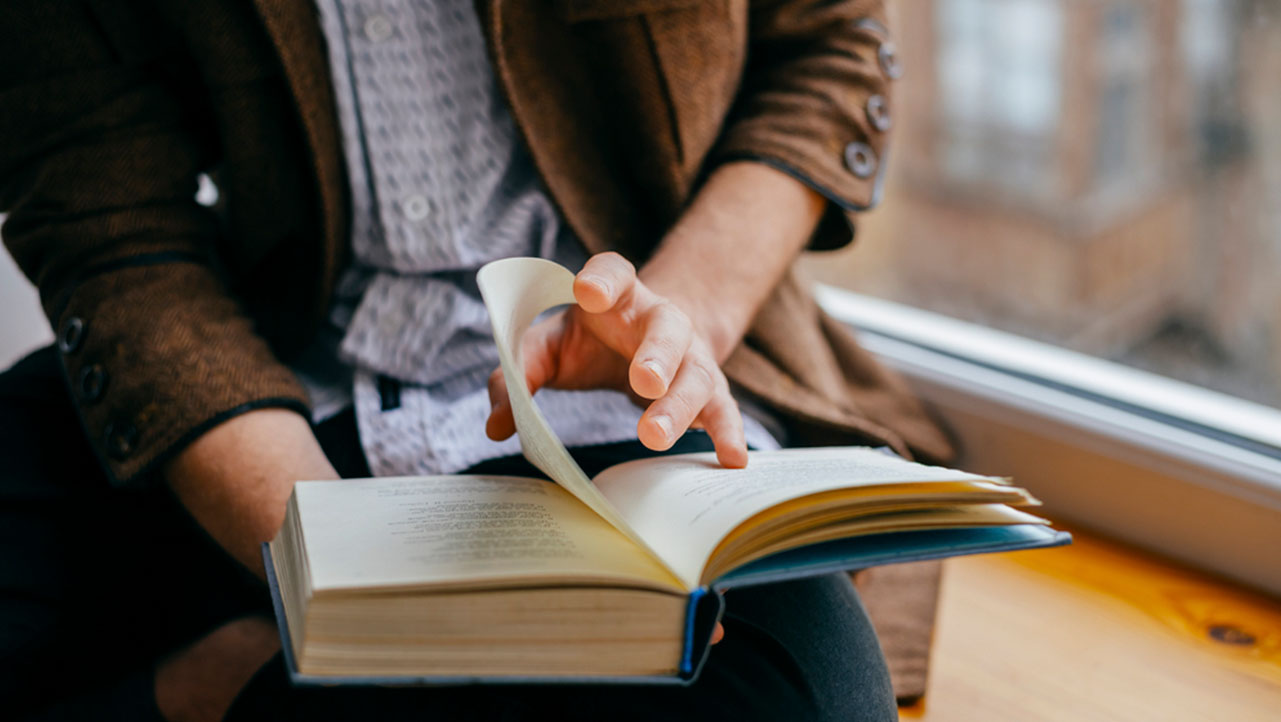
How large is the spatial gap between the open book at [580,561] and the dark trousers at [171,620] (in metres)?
0.11

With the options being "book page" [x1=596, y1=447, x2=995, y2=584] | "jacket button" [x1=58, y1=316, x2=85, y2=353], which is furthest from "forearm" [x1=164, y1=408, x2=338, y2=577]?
"book page" [x1=596, y1=447, x2=995, y2=584]

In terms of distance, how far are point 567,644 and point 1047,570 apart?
0.71m

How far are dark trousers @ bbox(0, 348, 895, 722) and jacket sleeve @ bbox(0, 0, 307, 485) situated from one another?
0.20 feet

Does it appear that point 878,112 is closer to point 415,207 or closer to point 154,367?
point 415,207

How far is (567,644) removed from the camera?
40 cm

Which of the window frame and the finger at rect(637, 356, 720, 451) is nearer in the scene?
the finger at rect(637, 356, 720, 451)

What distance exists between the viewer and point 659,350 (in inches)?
19.1

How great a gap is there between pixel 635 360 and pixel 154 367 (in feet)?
1.19

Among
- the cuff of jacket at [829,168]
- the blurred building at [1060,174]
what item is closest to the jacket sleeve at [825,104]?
the cuff of jacket at [829,168]

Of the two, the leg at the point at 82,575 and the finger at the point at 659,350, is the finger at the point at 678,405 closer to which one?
the finger at the point at 659,350

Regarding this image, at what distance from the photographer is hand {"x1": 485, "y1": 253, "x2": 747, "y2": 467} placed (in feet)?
1.55

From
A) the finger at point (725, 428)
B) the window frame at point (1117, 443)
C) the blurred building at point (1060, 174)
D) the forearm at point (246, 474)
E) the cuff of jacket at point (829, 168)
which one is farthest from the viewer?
the blurred building at point (1060, 174)

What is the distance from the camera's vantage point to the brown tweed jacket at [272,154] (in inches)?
25.6

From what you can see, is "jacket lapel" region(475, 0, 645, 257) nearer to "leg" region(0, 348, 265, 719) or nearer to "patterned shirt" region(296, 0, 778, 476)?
"patterned shirt" region(296, 0, 778, 476)
